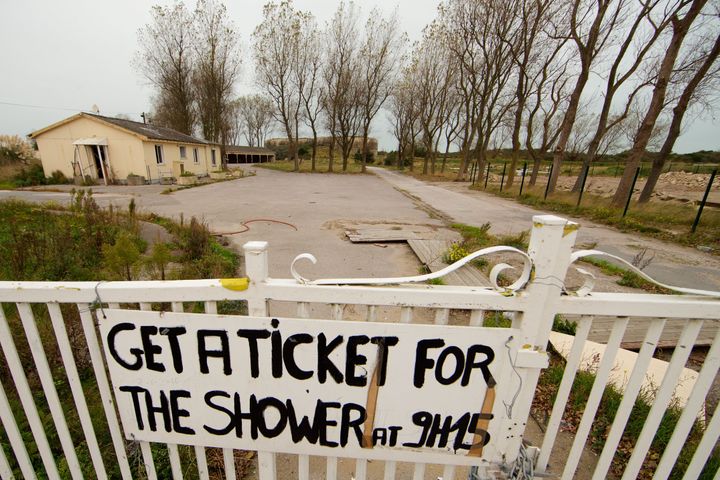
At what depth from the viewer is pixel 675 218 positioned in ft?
29.7

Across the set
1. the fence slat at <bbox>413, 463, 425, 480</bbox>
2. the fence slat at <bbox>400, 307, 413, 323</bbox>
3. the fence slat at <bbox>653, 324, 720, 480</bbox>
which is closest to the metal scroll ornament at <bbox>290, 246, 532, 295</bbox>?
the fence slat at <bbox>400, 307, 413, 323</bbox>

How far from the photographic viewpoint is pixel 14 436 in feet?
4.47

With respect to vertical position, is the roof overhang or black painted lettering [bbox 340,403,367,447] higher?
the roof overhang

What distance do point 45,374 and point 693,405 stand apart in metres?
2.77

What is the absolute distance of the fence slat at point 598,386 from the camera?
1.17 meters

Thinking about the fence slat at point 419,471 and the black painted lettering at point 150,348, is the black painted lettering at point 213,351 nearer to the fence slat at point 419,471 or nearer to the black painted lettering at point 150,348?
the black painted lettering at point 150,348

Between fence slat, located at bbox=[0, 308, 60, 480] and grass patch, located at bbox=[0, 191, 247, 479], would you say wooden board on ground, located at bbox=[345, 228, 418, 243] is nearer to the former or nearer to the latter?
grass patch, located at bbox=[0, 191, 247, 479]

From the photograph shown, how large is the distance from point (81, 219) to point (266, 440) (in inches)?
295

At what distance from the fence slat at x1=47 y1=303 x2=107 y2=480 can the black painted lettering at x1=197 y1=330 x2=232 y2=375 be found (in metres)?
0.48

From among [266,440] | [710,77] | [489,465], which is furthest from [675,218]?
[266,440]

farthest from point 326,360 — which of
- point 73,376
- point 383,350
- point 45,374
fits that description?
point 45,374

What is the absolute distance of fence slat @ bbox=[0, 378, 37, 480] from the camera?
130cm

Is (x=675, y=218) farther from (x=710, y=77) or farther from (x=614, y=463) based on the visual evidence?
(x=614, y=463)

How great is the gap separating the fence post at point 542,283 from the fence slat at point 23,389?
2.02 m
